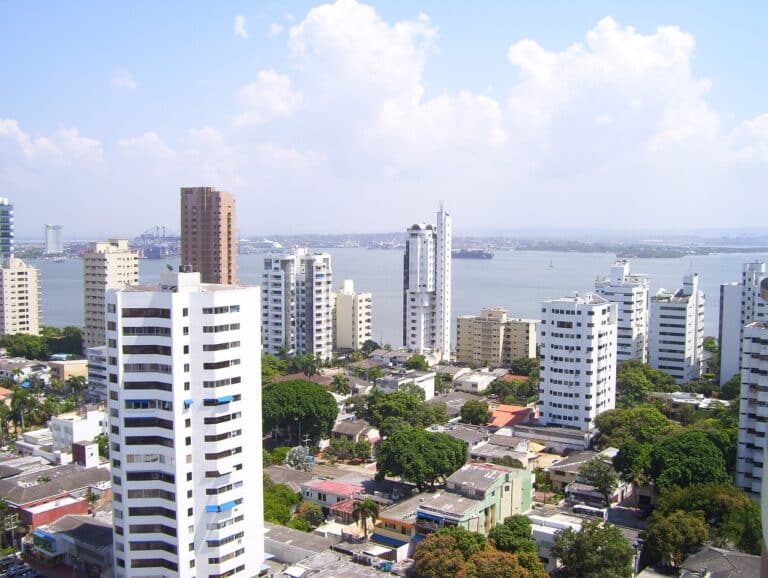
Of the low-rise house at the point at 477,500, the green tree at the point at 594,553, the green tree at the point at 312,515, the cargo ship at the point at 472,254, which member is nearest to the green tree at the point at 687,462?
the low-rise house at the point at 477,500

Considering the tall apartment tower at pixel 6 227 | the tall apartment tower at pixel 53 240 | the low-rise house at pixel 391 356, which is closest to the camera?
the low-rise house at pixel 391 356

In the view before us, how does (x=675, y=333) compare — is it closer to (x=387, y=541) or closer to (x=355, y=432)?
(x=355, y=432)

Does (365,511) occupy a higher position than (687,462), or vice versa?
(687,462)

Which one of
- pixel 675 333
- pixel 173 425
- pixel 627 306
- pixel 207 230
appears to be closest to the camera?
pixel 173 425

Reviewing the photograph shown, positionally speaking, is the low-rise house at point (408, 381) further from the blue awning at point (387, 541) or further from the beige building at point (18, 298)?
the beige building at point (18, 298)

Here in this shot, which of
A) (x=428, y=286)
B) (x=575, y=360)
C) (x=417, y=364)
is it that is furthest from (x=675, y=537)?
(x=428, y=286)

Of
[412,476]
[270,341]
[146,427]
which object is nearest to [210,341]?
[146,427]

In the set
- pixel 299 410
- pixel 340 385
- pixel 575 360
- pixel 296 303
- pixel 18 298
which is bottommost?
pixel 340 385

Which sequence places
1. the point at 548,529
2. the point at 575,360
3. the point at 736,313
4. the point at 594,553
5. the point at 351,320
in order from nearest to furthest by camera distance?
the point at 594,553 < the point at 548,529 < the point at 575,360 < the point at 736,313 < the point at 351,320

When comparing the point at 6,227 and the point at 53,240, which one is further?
the point at 53,240
